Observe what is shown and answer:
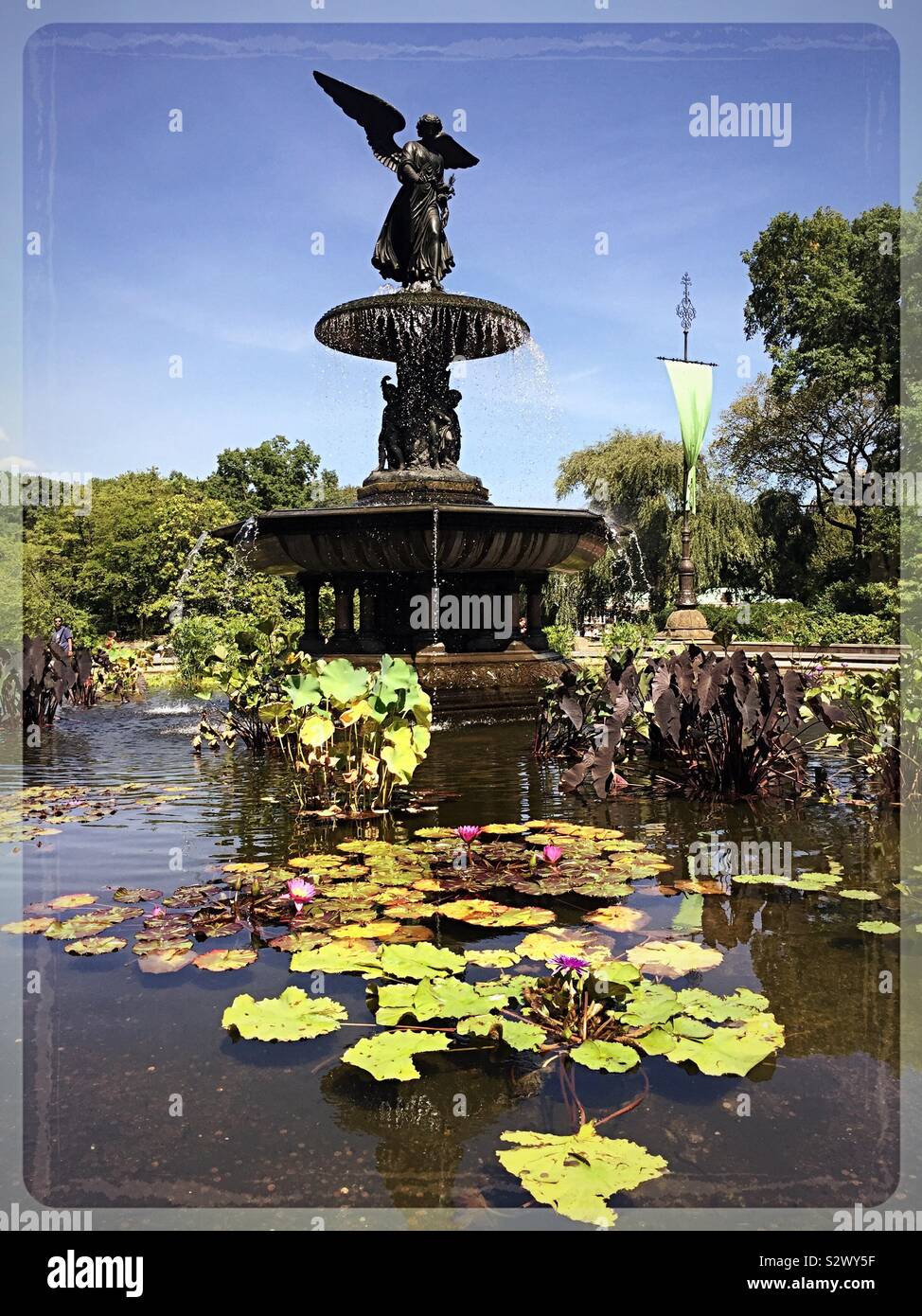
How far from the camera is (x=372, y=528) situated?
916 cm

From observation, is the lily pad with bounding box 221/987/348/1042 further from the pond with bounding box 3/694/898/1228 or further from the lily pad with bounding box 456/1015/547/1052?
the lily pad with bounding box 456/1015/547/1052

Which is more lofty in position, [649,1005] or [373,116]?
[373,116]

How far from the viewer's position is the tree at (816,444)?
114ft

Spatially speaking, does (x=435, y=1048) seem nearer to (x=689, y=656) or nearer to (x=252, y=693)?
(x=689, y=656)

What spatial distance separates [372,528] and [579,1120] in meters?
7.54

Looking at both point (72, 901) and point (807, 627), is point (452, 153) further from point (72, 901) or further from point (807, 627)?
point (807, 627)

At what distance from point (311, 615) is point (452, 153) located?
20.7 ft

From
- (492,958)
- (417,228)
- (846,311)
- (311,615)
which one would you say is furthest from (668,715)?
(846,311)

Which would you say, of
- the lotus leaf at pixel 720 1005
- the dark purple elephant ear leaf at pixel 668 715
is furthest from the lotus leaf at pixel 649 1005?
the dark purple elephant ear leaf at pixel 668 715

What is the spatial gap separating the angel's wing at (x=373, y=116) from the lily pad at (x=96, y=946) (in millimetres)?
11196

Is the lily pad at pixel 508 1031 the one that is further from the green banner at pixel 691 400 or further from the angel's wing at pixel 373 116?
the green banner at pixel 691 400

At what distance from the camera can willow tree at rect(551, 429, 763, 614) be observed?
36.8 metres

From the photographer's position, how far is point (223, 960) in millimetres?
3039

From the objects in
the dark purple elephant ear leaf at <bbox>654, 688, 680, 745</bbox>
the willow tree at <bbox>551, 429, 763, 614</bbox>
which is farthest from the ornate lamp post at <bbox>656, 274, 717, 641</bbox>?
the dark purple elephant ear leaf at <bbox>654, 688, 680, 745</bbox>
